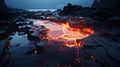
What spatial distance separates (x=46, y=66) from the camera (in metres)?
6.15

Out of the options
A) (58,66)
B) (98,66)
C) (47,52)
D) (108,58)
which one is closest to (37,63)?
(58,66)

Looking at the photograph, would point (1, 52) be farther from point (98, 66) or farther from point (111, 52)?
point (111, 52)

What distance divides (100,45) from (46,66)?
14.5ft

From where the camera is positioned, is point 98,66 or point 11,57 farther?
point 11,57

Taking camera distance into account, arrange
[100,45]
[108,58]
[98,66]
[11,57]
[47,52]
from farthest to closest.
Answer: [100,45] → [47,52] → [11,57] → [108,58] → [98,66]

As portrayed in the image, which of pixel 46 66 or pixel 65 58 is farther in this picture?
pixel 65 58

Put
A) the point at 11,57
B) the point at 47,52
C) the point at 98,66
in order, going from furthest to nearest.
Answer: the point at 47,52
the point at 11,57
the point at 98,66

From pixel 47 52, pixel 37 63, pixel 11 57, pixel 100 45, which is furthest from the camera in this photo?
pixel 100 45

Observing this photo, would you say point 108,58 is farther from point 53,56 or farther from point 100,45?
point 53,56

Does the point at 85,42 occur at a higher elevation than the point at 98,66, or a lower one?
higher

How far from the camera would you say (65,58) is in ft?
23.4

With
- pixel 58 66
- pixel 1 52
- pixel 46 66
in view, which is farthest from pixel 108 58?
pixel 1 52

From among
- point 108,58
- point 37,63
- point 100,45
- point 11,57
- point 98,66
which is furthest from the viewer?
point 100,45

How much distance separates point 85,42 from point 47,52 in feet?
9.37
